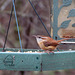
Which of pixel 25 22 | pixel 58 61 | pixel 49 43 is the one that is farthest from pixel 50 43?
pixel 25 22

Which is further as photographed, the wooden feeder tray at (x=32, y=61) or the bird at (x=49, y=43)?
the bird at (x=49, y=43)

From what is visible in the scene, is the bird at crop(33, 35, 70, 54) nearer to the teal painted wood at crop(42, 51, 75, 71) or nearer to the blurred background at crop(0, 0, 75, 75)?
the teal painted wood at crop(42, 51, 75, 71)

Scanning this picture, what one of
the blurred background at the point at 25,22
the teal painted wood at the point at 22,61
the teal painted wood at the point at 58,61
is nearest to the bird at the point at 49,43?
the teal painted wood at the point at 58,61

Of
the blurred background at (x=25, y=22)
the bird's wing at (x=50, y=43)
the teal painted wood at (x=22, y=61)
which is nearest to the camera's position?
the teal painted wood at (x=22, y=61)

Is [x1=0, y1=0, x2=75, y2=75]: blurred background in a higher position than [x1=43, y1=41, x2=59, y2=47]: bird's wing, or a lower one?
higher

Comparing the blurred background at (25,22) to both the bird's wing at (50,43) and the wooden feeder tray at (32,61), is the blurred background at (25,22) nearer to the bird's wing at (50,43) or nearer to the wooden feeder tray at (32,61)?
the bird's wing at (50,43)

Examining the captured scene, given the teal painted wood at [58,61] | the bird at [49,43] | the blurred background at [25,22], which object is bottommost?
the teal painted wood at [58,61]

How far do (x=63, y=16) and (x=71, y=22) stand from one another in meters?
0.21

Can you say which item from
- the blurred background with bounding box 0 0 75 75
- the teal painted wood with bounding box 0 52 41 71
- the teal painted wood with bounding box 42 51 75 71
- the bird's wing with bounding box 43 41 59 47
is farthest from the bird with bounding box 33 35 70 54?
the blurred background with bounding box 0 0 75 75

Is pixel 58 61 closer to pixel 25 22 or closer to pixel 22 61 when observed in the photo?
pixel 22 61

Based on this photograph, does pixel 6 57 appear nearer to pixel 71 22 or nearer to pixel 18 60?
pixel 18 60

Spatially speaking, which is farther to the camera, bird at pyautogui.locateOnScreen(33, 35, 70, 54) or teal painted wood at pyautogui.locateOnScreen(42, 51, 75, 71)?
bird at pyautogui.locateOnScreen(33, 35, 70, 54)

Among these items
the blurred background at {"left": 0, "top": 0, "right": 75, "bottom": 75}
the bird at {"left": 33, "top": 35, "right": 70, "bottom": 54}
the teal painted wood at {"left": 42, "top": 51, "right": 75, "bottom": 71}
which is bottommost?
the teal painted wood at {"left": 42, "top": 51, "right": 75, "bottom": 71}

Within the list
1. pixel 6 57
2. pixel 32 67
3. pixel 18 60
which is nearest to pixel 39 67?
pixel 32 67
